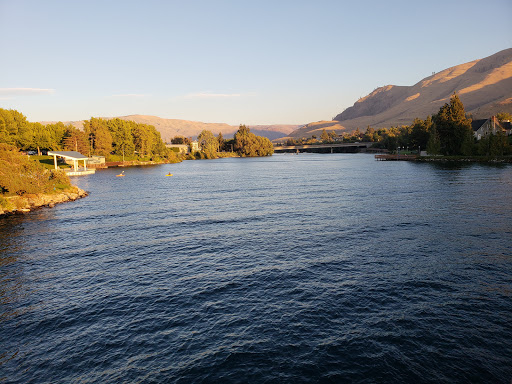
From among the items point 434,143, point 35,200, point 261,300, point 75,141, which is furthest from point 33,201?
point 434,143

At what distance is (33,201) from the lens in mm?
65812

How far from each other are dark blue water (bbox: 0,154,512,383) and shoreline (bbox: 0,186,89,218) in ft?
42.1

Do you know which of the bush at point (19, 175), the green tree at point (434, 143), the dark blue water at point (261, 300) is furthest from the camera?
the green tree at point (434, 143)

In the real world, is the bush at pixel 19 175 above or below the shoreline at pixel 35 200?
above

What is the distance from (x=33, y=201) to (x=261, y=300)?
61.2 meters

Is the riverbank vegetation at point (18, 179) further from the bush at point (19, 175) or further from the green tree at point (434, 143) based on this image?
the green tree at point (434, 143)

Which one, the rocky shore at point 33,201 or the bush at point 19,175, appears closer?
the rocky shore at point 33,201

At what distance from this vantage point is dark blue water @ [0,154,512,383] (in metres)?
17.4

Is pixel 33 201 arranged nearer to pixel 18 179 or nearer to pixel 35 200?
pixel 35 200

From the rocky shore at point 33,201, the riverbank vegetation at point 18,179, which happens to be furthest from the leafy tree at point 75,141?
the riverbank vegetation at point 18,179

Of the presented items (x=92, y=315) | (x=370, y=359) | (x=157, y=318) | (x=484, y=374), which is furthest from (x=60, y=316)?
(x=484, y=374)

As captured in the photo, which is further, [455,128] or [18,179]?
[455,128]

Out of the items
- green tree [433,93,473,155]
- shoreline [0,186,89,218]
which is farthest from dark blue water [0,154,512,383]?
green tree [433,93,473,155]

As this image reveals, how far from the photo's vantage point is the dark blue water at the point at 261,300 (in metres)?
17.4
